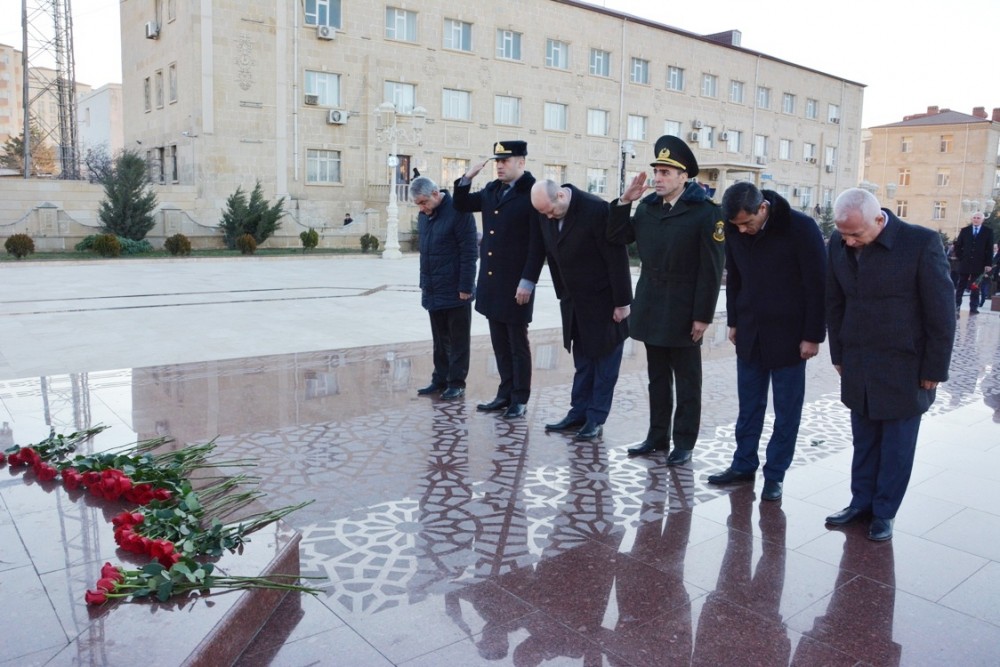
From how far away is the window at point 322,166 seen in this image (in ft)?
92.9

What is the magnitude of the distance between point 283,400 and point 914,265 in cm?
419

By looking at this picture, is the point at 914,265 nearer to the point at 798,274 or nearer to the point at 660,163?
the point at 798,274

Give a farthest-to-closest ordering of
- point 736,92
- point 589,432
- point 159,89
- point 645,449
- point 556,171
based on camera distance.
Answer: point 736,92 → point 556,171 → point 159,89 → point 589,432 → point 645,449

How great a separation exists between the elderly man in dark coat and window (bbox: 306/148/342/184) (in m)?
26.3

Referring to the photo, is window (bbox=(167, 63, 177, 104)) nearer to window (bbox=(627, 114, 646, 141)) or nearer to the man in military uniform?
window (bbox=(627, 114, 646, 141))

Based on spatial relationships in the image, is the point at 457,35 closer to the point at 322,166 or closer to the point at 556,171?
the point at 556,171

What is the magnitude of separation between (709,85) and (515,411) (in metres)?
36.7

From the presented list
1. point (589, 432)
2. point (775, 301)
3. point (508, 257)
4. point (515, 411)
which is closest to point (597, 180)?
Result: point (508, 257)

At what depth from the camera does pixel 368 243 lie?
1011 inches

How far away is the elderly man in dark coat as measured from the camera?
11.4 ft

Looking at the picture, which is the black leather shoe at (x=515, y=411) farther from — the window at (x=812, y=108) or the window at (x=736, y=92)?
the window at (x=812, y=108)

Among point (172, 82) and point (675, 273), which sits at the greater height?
point (172, 82)

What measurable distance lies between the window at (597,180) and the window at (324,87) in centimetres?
1153

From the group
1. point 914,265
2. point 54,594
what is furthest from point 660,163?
point 54,594
